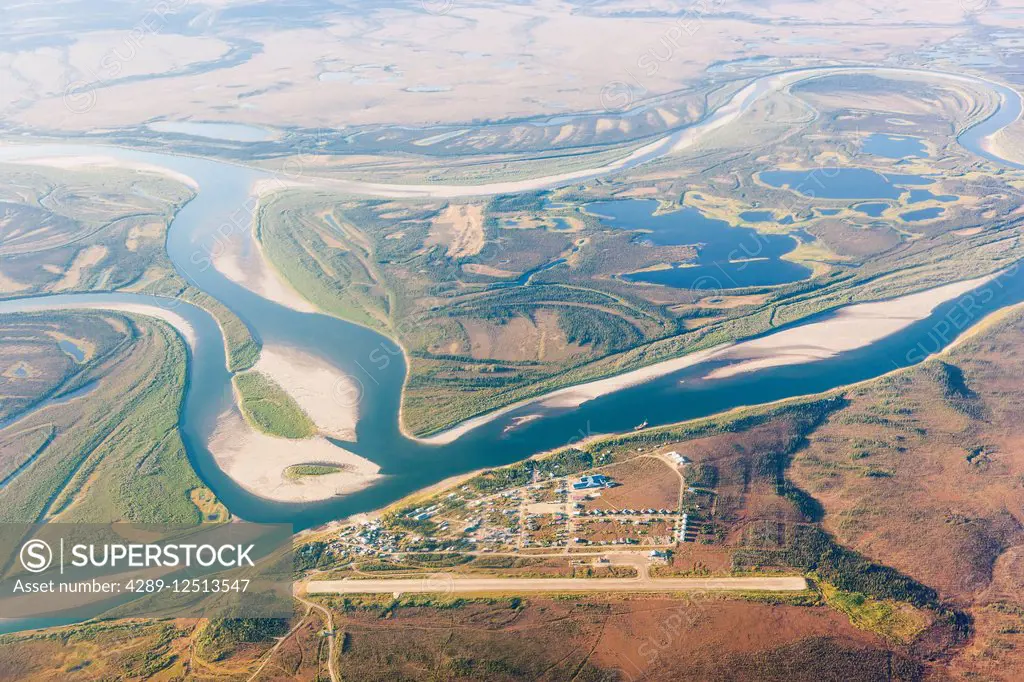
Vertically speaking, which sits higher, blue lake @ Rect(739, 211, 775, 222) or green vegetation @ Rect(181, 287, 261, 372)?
blue lake @ Rect(739, 211, 775, 222)

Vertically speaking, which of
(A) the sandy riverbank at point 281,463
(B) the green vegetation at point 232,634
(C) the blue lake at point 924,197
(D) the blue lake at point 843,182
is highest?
(D) the blue lake at point 843,182

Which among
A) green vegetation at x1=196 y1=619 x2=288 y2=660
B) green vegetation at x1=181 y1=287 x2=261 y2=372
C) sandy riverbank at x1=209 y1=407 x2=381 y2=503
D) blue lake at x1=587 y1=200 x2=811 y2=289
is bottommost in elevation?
green vegetation at x1=196 y1=619 x2=288 y2=660

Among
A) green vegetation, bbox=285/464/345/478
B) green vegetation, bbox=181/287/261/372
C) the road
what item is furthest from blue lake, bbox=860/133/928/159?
green vegetation, bbox=285/464/345/478

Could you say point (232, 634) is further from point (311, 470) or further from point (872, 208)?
point (872, 208)

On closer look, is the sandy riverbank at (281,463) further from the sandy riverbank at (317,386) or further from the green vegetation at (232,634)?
the green vegetation at (232,634)

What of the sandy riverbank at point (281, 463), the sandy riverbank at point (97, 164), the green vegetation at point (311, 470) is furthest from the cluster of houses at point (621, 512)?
the sandy riverbank at point (97, 164)

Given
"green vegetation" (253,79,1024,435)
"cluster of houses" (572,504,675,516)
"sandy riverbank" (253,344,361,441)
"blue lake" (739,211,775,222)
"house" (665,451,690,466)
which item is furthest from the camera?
"blue lake" (739,211,775,222)

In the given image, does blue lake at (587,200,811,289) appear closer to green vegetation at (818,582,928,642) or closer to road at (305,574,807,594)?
road at (305,574,807,594)
